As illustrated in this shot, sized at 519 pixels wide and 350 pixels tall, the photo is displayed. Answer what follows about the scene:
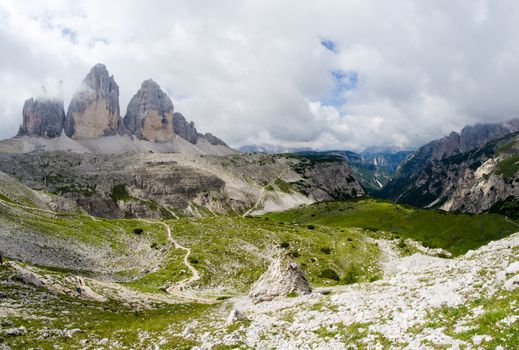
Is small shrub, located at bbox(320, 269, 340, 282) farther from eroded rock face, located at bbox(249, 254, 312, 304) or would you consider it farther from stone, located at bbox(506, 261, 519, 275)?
stone, located at bbox(506, 261, 519, 275)

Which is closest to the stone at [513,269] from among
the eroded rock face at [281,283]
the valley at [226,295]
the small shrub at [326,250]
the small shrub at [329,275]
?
the valley at [226,295]

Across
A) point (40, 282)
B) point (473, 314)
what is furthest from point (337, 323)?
point (40, 282)

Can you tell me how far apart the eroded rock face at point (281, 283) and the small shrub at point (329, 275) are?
27774 millimetres

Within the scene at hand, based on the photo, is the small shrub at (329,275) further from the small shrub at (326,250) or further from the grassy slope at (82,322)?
the grassy slope at (82,322)

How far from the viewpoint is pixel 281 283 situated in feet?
151

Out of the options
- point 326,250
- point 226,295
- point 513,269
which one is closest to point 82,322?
point 226,295

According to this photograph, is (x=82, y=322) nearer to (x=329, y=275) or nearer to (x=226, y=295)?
(x=226, y=295)

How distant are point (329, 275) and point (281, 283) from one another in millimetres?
31189

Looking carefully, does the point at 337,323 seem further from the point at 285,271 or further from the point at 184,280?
the point at 184,280

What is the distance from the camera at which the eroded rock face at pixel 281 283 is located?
Result: 149ft

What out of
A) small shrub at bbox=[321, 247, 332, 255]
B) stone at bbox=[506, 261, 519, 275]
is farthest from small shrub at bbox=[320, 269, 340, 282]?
stone at bbox=[506, 261, 519, 275]

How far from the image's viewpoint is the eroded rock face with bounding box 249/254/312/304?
1788 inches

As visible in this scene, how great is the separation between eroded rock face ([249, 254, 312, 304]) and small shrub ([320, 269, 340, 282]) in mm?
27774

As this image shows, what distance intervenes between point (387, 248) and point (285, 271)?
208 feet
